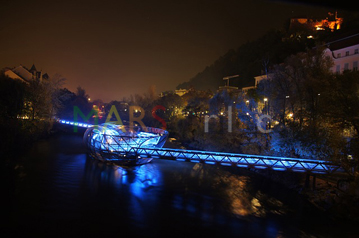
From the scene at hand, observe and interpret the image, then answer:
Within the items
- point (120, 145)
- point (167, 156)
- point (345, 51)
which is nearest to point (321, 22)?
point (345, 51)

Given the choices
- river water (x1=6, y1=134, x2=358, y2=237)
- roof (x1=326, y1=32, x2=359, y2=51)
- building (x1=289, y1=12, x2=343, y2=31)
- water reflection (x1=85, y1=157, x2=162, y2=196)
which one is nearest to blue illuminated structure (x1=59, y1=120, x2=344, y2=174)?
water reflection (x1=85, y1=157, x2=162, y2=196)

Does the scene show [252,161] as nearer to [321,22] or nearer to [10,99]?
[10,99]

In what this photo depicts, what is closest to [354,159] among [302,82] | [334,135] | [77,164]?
[334,135]

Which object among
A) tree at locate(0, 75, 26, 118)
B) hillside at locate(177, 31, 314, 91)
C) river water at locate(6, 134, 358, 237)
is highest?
hillside at locate(177, 31, 314, 91)

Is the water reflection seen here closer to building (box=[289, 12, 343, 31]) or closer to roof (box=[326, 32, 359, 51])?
roof (box=[326, 32, 359, 51])

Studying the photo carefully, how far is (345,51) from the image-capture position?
2483 cm

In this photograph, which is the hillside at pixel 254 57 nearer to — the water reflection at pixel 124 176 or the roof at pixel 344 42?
the roof at pixel 344 42

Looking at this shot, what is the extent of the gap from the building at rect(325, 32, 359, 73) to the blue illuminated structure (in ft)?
51.2

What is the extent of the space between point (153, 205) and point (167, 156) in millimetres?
4554

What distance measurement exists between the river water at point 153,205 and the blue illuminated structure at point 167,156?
134 centimetres

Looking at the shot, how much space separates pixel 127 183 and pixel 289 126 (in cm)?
1197

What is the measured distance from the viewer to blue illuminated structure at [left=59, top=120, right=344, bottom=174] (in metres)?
13.3

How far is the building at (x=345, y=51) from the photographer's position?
23.7 metres

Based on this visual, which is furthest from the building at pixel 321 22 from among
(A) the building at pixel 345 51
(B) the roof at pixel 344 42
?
(A) the building at pixel 345 51
